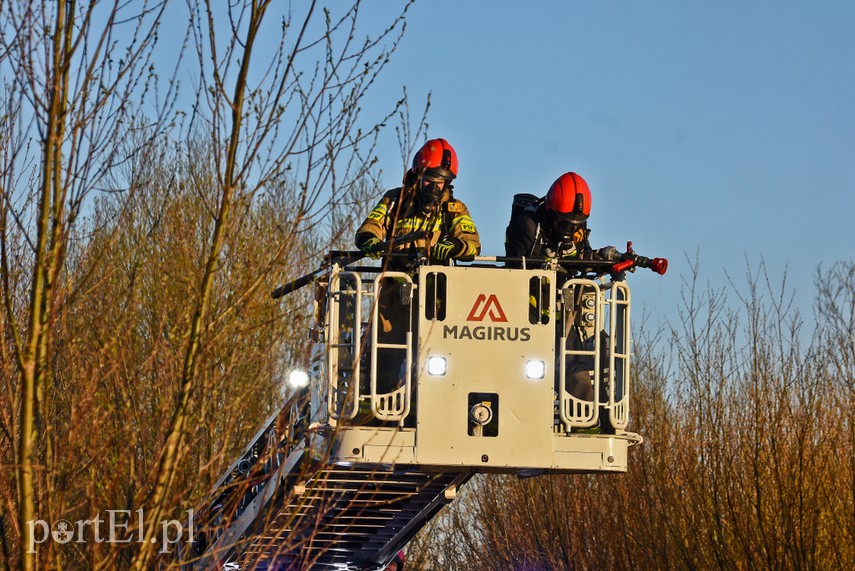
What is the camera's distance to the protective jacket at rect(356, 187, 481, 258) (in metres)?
9.52

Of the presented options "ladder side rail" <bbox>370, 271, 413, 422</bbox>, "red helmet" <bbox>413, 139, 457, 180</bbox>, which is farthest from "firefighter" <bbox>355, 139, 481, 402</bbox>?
"ladder side rail" <bbox>370, 271, 413, 422</bbox>

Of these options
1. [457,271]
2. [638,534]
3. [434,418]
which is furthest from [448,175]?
[638,534]

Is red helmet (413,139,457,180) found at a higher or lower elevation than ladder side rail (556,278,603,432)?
higher

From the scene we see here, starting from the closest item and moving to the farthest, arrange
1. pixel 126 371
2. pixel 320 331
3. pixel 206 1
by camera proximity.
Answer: pixel 206 1, pixel 126 371, pixel 320 331

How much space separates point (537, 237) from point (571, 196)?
370 millimetres

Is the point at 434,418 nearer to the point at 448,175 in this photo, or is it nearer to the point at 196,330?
the point at 448,175

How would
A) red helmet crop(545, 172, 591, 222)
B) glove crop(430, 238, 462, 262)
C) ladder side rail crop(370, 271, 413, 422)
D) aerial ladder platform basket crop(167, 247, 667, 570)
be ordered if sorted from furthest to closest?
red helmet crop(545, 172, 591, 222) < glove crop(430, 238, 462, 262) < aerial ladder platform basket crop(167, 247, 667, 570) < ladder side rail crop(370, 271, 413, 422)

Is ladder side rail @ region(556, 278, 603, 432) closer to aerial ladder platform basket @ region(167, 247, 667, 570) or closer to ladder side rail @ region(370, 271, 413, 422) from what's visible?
aerial ladder platform basket @ region(167, 247, 667, 570)

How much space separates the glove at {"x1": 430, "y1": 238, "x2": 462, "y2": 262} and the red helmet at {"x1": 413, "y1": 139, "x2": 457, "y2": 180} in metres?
0.60

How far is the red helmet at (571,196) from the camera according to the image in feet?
32.0

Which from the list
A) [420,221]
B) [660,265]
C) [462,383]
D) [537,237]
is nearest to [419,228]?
[420,221]

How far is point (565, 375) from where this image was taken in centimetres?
923

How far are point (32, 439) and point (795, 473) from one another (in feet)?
Answer: 33.9

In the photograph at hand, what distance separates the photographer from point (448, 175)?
383 inches
